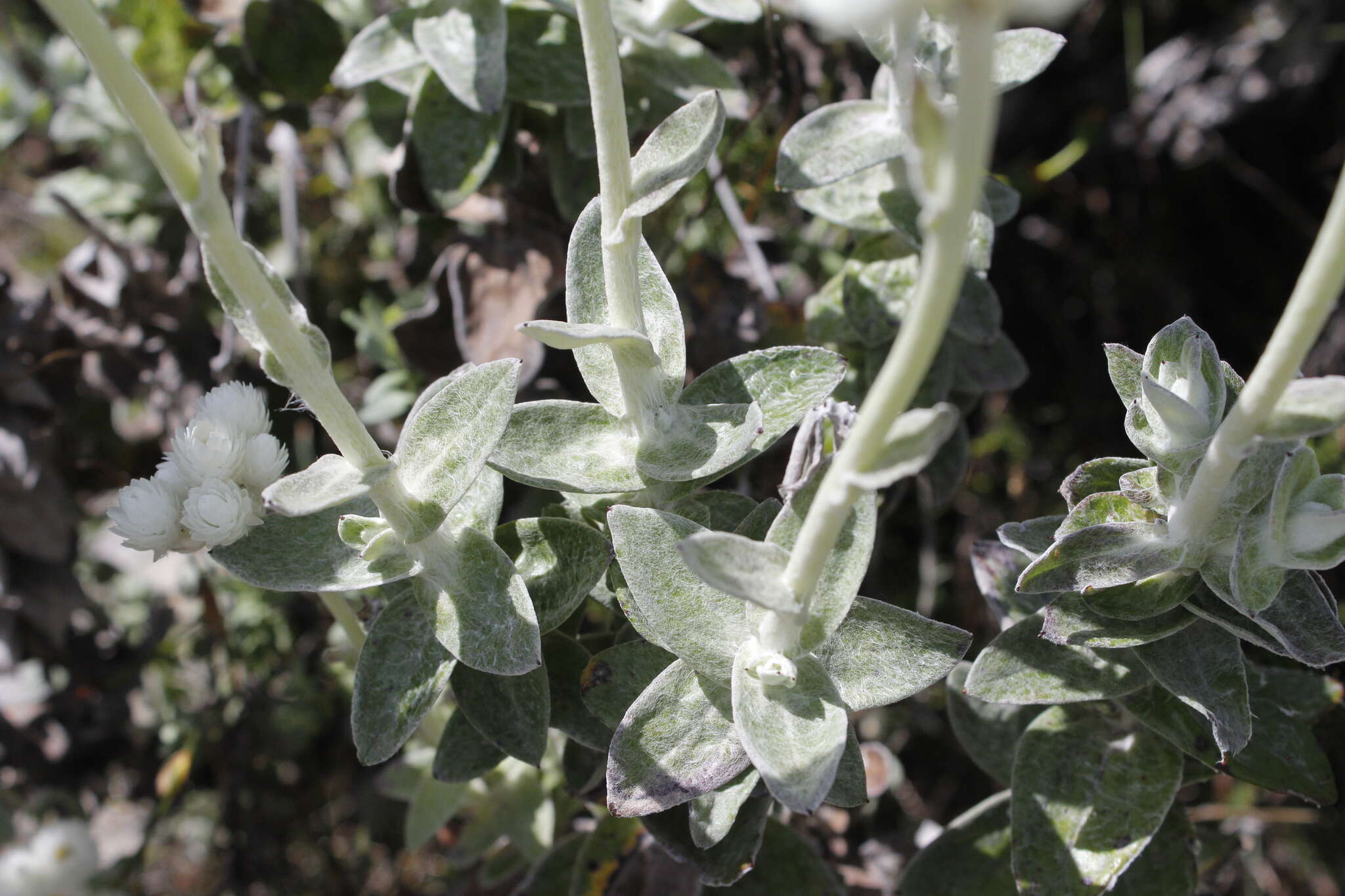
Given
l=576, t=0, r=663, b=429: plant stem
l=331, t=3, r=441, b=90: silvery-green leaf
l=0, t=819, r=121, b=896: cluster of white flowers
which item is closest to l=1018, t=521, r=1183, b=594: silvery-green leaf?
l=576, t=0, r=663, b=429: plant stem

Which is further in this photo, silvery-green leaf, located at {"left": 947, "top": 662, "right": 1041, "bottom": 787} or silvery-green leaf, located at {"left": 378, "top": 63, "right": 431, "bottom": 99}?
silvery-green leaf, located at {"left": 378, "top": 63, "right": 431, "bottom": 99}

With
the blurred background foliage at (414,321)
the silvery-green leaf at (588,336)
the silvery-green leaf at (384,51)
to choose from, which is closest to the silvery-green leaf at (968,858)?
the blurred background foliage at (414,321)

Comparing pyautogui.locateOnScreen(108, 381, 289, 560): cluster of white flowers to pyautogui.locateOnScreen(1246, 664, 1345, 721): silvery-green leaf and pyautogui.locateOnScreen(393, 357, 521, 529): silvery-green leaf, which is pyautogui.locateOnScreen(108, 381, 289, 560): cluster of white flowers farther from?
pyautogui.locateOnScreen(1246, 664, 1345, 721): silvery-green leaf

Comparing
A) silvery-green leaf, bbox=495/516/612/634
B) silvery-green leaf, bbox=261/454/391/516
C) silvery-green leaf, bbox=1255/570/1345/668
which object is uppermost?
silvery-green leaf, bbox=261/454/391/516

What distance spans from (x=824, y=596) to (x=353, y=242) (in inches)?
50.6

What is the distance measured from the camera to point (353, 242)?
175 cm

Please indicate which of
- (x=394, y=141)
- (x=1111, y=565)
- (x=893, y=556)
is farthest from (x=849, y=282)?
(x=893, y=556)

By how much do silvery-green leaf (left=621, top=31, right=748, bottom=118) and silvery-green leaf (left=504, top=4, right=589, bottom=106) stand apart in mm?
65

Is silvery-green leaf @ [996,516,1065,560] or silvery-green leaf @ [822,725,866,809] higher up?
silvery-green leaf @ [996,516,1065,560]

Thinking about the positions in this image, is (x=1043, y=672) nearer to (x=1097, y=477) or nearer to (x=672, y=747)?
(x=1097, y=477)

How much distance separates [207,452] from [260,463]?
4 centimetres

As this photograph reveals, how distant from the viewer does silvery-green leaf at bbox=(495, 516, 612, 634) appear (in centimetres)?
86

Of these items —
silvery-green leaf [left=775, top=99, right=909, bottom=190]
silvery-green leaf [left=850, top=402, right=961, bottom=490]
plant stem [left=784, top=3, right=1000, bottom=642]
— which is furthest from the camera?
silvery-green leaf [left=775, top=99, right=909, bottom=190]

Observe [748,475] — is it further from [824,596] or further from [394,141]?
[394,141]
